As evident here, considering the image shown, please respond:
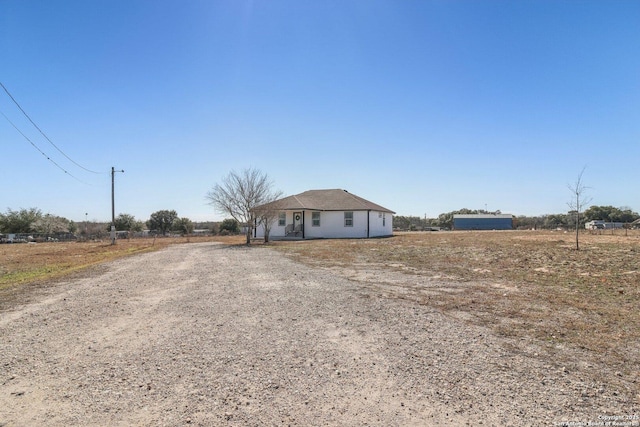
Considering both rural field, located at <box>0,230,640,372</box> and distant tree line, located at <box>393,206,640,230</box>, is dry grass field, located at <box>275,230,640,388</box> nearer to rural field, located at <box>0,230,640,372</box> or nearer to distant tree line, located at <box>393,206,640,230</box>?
rural field, located at <box>0,230,640,372</box>

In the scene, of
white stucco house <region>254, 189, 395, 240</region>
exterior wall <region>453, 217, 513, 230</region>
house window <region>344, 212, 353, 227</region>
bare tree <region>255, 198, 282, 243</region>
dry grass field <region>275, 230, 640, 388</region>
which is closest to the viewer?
dry grass field <region>275, 230, 640, 388</region>

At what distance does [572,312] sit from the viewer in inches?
227

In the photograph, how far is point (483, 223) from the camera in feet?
215

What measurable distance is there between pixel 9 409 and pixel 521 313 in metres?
6.48

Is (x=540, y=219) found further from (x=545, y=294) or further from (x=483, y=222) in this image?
(x=545, y=294)

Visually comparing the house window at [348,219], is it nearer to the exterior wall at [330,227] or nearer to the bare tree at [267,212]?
the exterior wall at [330,227]

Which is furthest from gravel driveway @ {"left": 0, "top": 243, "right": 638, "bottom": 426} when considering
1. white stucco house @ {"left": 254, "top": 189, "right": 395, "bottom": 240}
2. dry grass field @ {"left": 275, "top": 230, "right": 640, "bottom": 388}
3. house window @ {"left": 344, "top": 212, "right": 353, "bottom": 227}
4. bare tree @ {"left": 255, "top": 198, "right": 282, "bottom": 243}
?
house window @ {"left": 344, "top": 212, "right": 353, "bottom": 227}

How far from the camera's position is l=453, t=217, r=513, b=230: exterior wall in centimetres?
6525

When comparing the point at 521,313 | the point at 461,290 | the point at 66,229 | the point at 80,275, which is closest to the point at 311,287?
the point at 461,290

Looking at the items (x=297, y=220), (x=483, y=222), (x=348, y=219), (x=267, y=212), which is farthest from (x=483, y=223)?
(x=267, y=212)

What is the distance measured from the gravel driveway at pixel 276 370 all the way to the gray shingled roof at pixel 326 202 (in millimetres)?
24286

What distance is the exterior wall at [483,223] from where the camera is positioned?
214 ft

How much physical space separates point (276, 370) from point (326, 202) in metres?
31.2

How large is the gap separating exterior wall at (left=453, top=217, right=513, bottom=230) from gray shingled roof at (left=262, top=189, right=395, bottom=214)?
32776mm
